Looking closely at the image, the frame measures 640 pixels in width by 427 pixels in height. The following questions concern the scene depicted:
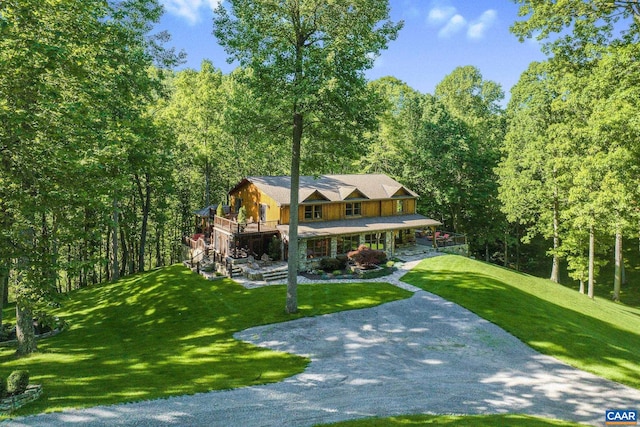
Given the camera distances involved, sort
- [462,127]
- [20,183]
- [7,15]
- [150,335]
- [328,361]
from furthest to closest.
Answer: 1. [462,127]
2. [150,335]
3. [328,361]
4. [7,15]
5. [20,183]

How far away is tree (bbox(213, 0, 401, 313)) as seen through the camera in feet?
61.7

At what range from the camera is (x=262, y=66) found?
19.3m

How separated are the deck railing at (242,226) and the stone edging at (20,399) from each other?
18530mm

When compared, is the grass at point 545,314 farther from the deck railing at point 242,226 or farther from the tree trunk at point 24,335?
the tree trunk at point 24,335

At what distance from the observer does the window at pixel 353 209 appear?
3581cm

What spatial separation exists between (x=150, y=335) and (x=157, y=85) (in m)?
17.1

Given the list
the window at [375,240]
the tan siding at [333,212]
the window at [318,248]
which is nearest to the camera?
the window at [318,248]

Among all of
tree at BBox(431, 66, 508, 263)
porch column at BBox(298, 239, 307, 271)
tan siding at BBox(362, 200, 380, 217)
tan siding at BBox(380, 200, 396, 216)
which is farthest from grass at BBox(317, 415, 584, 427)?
tree at BBox(431, 66, 508, 263)

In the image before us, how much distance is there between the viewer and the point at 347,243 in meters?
33.7

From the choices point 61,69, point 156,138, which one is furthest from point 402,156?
point 61,69

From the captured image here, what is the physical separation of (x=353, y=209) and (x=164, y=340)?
20966 mm

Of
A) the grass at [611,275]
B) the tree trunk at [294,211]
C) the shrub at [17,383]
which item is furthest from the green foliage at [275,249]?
the grass at [611,275]

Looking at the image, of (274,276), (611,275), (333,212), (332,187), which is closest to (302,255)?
(274,276)

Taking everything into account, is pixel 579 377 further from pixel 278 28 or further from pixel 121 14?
pixel 121 14
